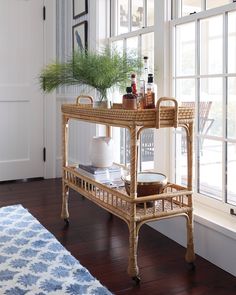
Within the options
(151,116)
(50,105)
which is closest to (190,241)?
(151,116)

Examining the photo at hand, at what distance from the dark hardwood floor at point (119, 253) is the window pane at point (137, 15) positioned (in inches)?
58.3

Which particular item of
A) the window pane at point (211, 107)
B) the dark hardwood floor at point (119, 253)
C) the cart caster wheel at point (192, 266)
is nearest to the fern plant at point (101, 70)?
the window pane at point (211, 107)

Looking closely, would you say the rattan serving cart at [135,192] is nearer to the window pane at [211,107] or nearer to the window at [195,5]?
the window pane at [211,107]

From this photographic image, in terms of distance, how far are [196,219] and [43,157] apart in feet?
8.05

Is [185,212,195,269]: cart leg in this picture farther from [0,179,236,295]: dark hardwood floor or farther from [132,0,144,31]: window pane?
[132,0,144,31]: window pane

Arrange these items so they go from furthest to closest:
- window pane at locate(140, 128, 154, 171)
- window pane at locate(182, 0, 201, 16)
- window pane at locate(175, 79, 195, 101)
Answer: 1. window pane at locate(140, 128, 154, 171)
2. window pane at locate(175, 79, 195, 101)
3. window pane at locate(182, 0, 201, 16)

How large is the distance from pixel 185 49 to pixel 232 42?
1.45 feet

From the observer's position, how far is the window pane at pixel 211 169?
2.37 metres

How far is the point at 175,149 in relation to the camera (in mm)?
2729

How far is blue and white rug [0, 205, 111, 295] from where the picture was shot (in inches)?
75.7

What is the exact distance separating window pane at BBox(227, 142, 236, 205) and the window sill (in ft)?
0.30

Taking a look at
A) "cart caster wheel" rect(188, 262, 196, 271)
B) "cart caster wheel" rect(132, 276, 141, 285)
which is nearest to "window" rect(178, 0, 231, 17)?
"cart caster wheel" rect(188, 262, 196, 271)

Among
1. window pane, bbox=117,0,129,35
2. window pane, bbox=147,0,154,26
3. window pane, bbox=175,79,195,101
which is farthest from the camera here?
window pane, bbox=117,0,129,35

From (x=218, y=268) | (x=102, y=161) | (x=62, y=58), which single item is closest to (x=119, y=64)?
(x=102, y=161)
